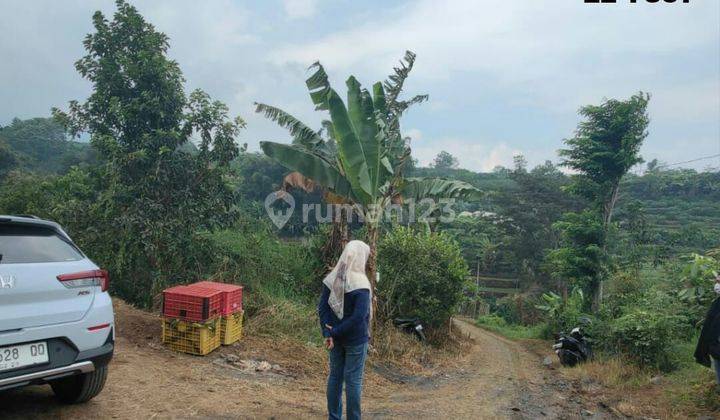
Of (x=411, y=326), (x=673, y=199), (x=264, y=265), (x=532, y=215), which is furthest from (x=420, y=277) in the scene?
(x=673, y=199)

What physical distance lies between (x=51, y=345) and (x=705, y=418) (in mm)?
6795

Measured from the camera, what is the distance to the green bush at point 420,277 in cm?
1128

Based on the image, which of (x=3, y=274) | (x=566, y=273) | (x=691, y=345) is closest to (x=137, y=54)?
(x=3, y=274)

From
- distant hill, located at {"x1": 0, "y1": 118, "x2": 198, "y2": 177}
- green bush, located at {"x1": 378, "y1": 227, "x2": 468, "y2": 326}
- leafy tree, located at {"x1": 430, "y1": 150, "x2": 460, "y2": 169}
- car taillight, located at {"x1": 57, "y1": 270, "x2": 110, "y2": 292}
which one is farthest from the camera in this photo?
leafy tree, located at {"x1": 430, "y1": 150, "x2": 460, "y2": 169}

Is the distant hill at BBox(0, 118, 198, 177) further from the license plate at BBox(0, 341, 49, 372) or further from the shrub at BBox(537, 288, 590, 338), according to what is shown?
the license plate at BBox(0, 341, 49, 372)

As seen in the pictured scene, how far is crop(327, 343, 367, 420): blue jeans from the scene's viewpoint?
12.5 feet

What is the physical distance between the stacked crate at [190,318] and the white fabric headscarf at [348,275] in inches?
109

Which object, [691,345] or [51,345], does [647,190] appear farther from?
[51,345]

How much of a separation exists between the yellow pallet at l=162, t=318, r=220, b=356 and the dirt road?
124mm

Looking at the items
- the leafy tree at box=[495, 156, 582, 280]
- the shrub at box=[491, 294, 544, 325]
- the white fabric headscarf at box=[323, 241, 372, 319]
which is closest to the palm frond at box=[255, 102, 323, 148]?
the white fabric headscarf at box=[323, 241, 372, 319]

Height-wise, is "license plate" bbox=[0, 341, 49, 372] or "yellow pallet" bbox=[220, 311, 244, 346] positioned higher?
"license plate" bbox=[0, 341, 49, 372]

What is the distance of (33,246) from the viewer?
346cm

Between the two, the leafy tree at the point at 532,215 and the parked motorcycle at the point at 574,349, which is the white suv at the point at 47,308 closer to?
the parked motorcycle at the point at 574,349

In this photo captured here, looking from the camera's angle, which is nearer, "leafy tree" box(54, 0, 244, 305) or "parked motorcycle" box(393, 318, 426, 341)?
"leafy tree" box(54, 0, 244, 305)
